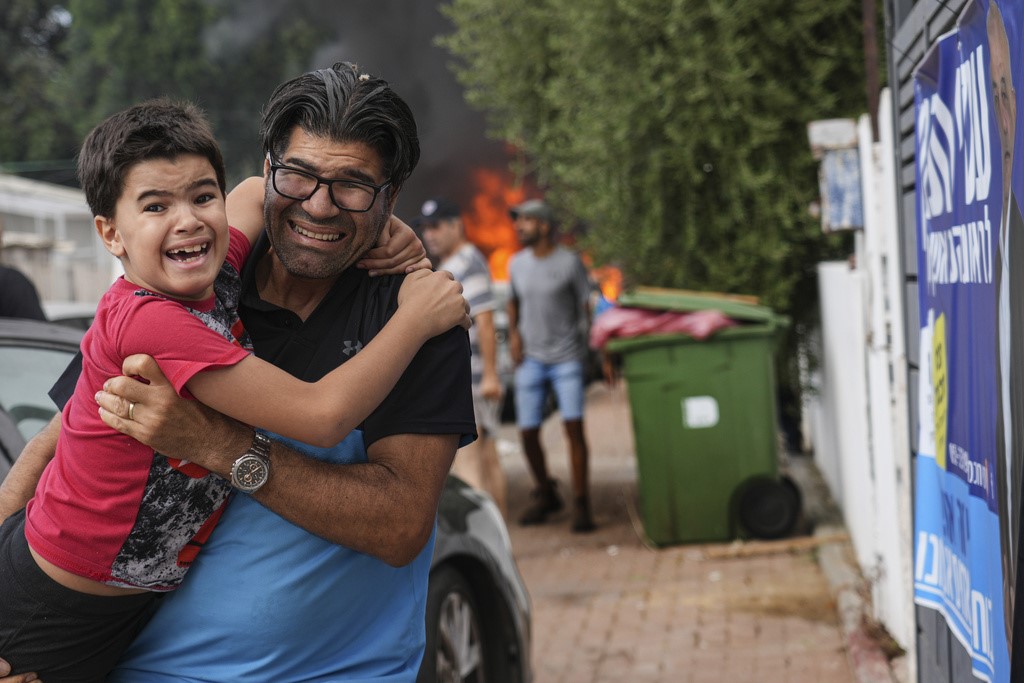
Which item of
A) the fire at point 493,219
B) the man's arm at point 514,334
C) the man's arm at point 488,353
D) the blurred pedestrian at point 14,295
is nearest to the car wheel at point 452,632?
the blurred pedestrian at point 14,295

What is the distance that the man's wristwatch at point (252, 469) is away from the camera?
6.89 ft

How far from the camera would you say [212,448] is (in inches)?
82.9

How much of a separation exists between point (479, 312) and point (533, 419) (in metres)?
1.61

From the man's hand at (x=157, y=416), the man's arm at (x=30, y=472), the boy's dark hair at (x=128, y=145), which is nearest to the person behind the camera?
the man's hand at (x=157, y=416)

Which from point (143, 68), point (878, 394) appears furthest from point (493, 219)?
point (878, 394)

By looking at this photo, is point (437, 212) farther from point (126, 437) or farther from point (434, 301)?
point (126, 437)

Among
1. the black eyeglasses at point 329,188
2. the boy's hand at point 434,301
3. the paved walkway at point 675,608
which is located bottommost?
the paved walkway at point 675,608

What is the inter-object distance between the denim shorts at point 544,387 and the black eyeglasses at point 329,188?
22.3 feet

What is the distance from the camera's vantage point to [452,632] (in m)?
4.11

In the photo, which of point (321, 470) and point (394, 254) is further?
point (394, 254)

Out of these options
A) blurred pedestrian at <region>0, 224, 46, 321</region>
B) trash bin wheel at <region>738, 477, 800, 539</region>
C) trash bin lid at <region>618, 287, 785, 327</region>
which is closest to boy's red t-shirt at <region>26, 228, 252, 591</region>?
blurred pedestrian at <region>0, 224, 46, 321</region>

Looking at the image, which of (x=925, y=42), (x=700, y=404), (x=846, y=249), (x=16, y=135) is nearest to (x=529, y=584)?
(x=700, y=404)

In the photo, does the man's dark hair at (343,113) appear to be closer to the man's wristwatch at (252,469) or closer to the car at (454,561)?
the man's wristwatch at (252,469)

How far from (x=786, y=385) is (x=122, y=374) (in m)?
8.84
